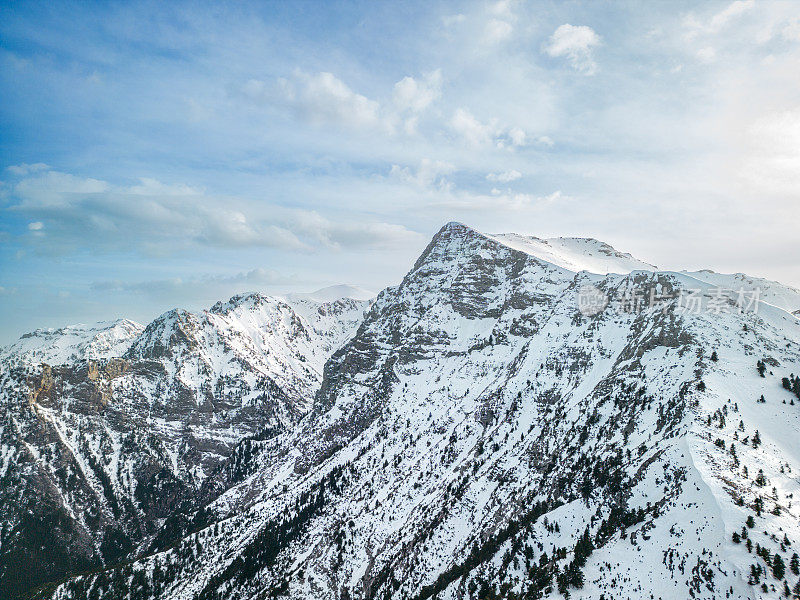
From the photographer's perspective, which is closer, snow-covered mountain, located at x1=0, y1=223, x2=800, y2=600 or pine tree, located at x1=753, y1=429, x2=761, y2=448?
snow-covered mountain, located at x1=0, y1=223, x2=800, y2=600

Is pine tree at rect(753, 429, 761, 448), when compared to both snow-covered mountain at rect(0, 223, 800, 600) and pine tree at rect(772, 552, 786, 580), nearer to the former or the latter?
snow-covered mountain at rect(0, 223, 800, 600)

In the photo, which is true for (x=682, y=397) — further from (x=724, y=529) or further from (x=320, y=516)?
(x=320, y=516)

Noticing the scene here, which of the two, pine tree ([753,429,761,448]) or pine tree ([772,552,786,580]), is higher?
pine tree ([753,429,761,448])

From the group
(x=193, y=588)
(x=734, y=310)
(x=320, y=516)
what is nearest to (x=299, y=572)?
(x=320, y=516)

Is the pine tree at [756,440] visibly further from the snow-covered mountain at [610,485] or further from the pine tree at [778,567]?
the pine tree at [778,567]

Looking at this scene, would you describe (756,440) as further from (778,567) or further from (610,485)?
(778,567)

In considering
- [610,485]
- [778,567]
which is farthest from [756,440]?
[778,567]

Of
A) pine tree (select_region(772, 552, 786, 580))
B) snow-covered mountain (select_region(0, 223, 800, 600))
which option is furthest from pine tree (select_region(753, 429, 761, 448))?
pine tree (select_region(772, 552, 786, 580))

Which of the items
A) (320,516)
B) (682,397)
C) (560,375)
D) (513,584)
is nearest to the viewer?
(513,584)

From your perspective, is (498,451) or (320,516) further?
(320,516)

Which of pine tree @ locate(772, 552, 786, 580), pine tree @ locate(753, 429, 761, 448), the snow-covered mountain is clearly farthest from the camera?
pine tree @ locate(753, 429, 761, 448)

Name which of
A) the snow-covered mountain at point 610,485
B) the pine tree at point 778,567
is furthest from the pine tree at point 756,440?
the pine tree at point 778,567
